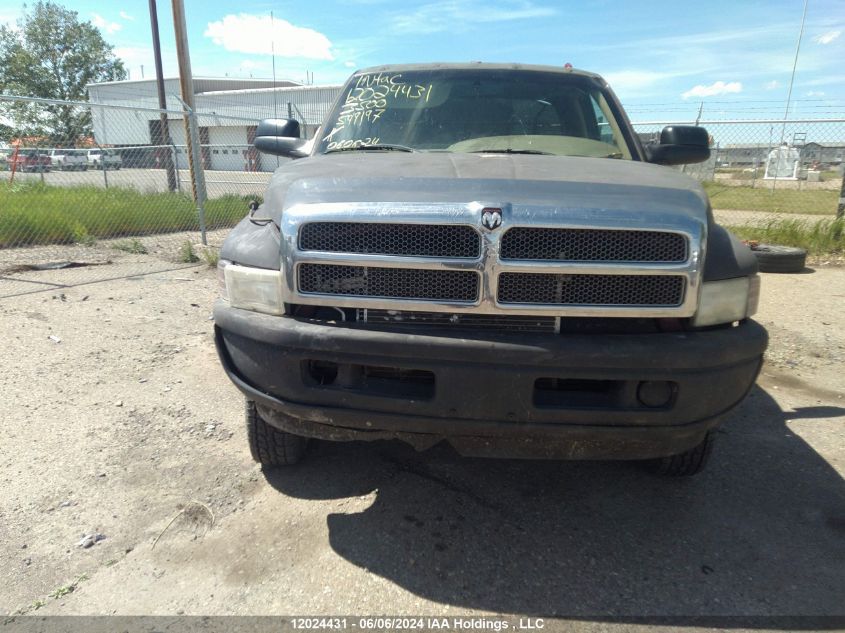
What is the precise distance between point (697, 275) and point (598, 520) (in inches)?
47.1

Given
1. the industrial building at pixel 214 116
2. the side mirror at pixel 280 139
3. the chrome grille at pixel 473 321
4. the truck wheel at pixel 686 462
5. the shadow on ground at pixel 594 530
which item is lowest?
the shadow on ground at pixel 594 530

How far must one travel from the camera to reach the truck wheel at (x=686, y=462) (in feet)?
8.77

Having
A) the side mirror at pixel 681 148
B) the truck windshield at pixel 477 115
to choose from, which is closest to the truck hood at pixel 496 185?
the truck windshield at pixel 477 115

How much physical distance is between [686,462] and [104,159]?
403 inches

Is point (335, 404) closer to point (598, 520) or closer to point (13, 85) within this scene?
point (598, 520)

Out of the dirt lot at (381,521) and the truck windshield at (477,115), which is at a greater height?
the truck windshield at (477,115)

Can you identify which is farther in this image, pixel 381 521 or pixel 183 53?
pixel 183 53

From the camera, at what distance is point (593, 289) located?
2.08 meters

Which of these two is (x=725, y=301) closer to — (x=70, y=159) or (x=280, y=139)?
(x=280, y=139)

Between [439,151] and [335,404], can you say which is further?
[439,151]

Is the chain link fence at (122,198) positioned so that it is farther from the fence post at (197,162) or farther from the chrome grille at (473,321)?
the chrome grille at (473,321)

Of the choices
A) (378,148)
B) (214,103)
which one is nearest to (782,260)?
(378,148)

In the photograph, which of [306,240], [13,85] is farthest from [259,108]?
[306,240]

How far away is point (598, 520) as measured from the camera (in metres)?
2.57
